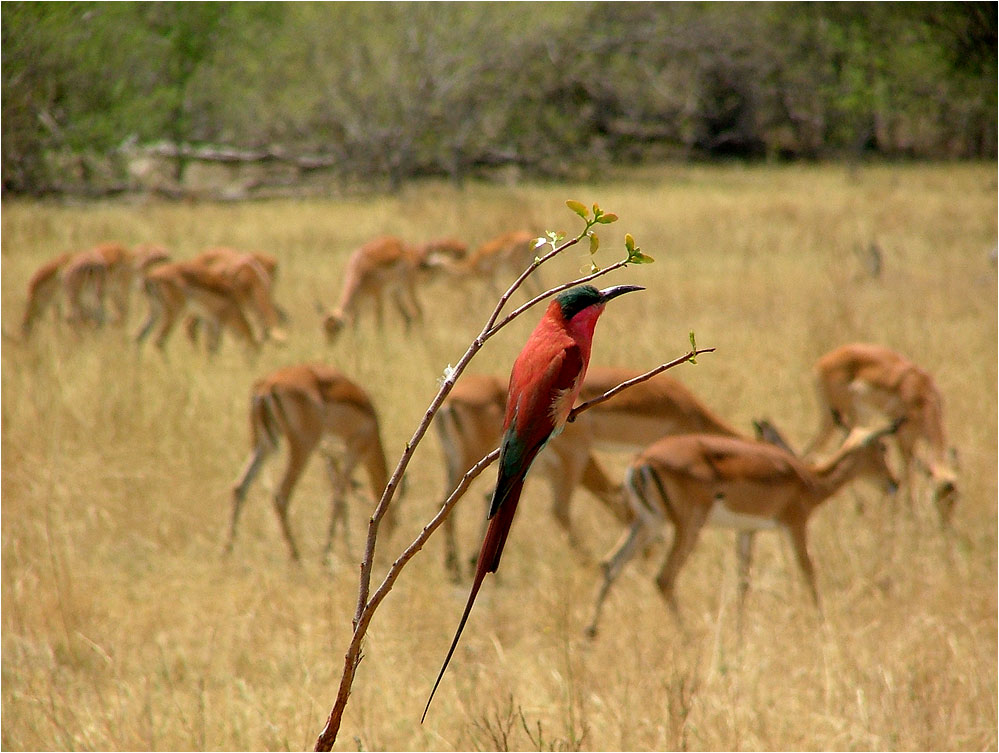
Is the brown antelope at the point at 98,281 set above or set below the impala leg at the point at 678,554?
above

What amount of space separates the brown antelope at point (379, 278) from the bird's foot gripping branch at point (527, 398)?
797 cm

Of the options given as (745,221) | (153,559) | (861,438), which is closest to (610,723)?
(861,438)

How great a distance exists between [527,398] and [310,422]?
12.6 feet

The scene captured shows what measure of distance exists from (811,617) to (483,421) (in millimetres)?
1625

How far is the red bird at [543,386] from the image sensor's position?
1.02 meters

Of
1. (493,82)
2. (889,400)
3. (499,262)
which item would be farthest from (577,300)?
(493,82)

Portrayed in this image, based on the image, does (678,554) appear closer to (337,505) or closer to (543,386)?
(337,505)

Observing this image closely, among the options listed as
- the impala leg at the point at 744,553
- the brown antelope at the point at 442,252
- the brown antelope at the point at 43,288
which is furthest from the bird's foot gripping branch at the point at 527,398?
the brown antelope at the point at 442,252

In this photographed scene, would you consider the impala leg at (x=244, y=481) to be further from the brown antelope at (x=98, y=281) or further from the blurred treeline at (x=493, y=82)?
the brown antelope at (x=98, y=281)

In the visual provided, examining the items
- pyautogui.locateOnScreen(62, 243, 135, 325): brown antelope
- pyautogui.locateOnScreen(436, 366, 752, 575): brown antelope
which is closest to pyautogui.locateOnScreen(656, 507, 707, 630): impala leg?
pyautogui.locateOnScreen(436, 366, 752, 575): brown antelope

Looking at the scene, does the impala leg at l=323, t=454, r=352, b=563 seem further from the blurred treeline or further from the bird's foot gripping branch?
the bird's foot gripping branch

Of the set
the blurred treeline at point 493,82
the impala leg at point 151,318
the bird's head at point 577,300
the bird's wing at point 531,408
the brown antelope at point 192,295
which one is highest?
the blurred treeline at point 493,82

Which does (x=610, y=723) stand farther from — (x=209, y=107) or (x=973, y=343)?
(x=209, y=107)

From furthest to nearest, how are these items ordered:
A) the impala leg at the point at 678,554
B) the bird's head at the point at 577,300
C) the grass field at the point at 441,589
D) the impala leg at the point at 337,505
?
the impala leg at the point at 337,505 → the impala leg at the point at 678,554 → the grass field at the point at 441,589 → the bird's head at the point at 577,300
